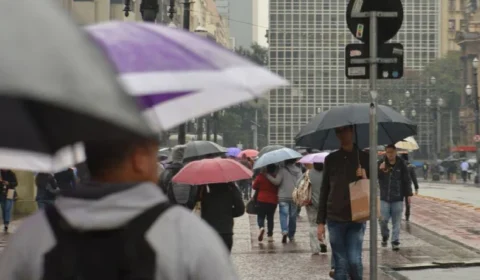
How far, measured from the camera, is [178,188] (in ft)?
37.0

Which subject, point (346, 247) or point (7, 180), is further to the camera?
point (7, 180)

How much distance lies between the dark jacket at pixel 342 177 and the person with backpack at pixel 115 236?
6475 millimetres

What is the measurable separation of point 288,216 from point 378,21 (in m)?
9.88

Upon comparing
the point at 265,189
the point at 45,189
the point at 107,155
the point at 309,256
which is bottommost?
the point at 309,256

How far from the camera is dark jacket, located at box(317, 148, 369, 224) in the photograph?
30.5 feet

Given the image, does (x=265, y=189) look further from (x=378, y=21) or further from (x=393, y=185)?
(x=378, y=21)

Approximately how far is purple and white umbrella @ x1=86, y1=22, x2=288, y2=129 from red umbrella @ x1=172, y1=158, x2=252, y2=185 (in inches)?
279

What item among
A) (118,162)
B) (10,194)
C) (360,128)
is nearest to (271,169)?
(10,194)

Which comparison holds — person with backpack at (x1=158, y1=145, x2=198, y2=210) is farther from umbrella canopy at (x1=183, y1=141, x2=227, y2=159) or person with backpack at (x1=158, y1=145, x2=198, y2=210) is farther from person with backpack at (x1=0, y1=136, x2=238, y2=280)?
person with backpack at (x1=0, y1=136, x2=238, y2=280)

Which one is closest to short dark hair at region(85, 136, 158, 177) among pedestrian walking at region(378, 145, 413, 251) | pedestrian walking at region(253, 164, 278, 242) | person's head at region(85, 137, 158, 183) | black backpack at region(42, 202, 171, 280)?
person's head at region(85, 137, 158, 183)

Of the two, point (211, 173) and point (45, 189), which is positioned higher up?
point (211, 173)

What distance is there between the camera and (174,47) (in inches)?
117

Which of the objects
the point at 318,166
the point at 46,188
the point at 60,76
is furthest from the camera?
the point at 46,188

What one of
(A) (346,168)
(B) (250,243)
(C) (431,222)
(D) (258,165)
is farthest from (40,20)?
(C) (431,222)
